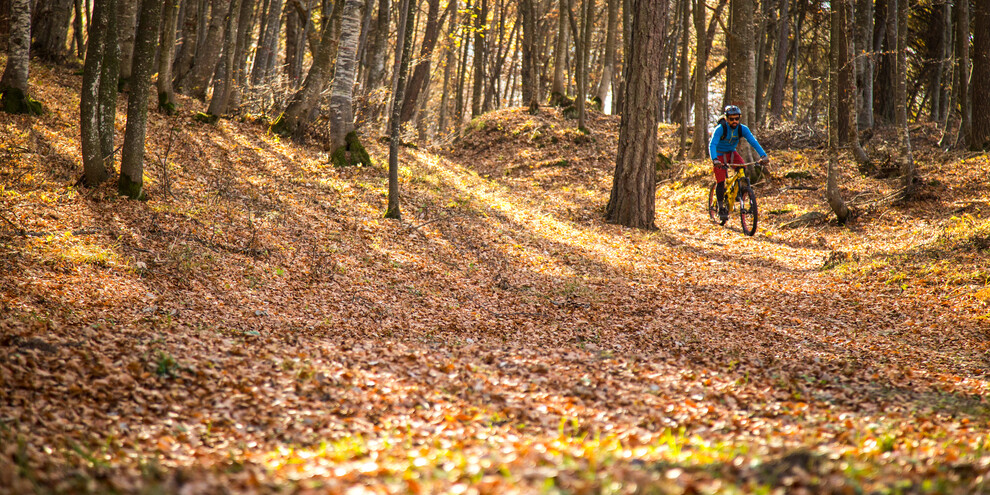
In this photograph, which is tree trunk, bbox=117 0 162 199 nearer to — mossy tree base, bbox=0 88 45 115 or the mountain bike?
mossy tree base, bbox=0 88 45 115

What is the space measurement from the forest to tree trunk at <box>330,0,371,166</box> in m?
0.05

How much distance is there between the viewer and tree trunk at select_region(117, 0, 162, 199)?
8.27m

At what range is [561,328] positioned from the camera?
23.0 ft

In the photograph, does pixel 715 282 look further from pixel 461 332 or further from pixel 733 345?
pixel 461 332

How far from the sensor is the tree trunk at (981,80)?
1432 cm

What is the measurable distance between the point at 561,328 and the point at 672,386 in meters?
2.08

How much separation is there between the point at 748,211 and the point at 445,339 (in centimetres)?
817

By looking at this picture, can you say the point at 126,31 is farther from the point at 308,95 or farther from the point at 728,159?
the point at 728,159

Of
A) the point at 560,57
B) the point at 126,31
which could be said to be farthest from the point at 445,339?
the point at 560,57

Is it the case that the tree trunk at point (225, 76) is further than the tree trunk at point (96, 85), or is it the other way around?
the tree trunk at point (225, 76)

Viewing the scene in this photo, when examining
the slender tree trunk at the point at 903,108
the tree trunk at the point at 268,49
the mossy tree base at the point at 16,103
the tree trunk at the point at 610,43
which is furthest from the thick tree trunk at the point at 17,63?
the tree trunk at the point at 610,43

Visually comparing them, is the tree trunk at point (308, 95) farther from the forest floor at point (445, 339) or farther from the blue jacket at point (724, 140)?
the blue jacket at point (724, 140)

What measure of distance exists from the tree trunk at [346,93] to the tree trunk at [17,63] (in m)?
5.19

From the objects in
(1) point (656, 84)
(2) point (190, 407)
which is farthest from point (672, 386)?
→ (1) point (656, 84)
